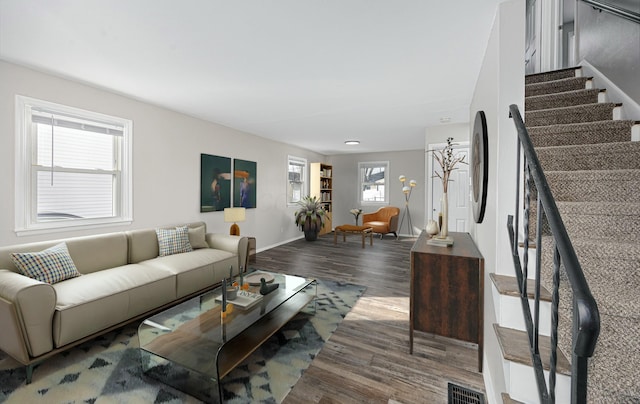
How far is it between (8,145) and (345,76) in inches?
125

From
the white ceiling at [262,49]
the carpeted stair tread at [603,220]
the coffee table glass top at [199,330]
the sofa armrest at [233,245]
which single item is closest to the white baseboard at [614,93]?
the white ceiling at [262,49]

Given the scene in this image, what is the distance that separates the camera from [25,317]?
181cm

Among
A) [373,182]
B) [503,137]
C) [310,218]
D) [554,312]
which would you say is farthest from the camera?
[373,182]

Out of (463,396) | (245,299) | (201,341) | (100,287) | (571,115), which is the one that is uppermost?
(571,115)

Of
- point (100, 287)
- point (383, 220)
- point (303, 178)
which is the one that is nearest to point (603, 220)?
point (100, 287)

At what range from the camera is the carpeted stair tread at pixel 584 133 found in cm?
197

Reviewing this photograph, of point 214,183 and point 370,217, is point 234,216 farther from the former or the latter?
point 370,217

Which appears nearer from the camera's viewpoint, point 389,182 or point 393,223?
point 393,223

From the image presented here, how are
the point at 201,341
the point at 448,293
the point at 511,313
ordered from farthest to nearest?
the point at 448,293 → the point at 201,341 → the point at 511,313

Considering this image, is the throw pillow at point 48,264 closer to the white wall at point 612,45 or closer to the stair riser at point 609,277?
the stair riser at point 609,277

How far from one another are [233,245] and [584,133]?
373cm

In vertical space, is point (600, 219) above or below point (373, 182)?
below

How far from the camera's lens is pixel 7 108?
2.48 meters

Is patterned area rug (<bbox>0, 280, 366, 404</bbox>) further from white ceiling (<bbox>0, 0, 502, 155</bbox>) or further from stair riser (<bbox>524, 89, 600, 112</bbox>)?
stair riser (<bbox>524, 89, 600, 112</bbox>)
